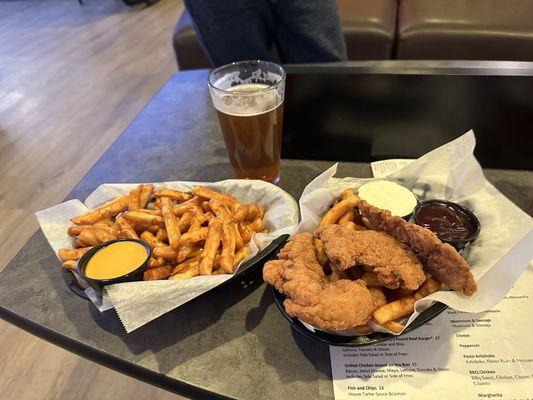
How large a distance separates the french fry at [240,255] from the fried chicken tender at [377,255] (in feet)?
0.61

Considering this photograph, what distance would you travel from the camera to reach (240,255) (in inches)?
35.8

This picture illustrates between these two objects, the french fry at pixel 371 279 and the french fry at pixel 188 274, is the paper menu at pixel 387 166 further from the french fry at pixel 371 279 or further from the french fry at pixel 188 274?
the french fry at pixel 188 274

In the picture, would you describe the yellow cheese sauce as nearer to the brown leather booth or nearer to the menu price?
the menu price

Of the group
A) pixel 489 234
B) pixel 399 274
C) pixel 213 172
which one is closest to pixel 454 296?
pixel 399 274

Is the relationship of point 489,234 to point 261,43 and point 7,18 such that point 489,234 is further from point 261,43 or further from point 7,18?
point 7,18

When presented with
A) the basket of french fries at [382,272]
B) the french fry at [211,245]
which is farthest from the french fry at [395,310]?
the french fry at [211,245]

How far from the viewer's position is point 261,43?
1.55m

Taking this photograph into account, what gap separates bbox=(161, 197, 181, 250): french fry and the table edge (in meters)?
0.26

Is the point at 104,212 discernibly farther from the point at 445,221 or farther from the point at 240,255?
the point at 445,221

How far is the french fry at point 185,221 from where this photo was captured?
3.27 feet

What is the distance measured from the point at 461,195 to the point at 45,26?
667 centimetres

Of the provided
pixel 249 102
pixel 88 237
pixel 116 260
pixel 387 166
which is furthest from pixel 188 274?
pixel 387 166

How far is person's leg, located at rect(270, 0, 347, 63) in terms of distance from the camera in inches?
56.5

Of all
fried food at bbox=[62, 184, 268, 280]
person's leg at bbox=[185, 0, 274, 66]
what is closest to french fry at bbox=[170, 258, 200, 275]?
fried food at bbox=[62, 184, 268, 280]
